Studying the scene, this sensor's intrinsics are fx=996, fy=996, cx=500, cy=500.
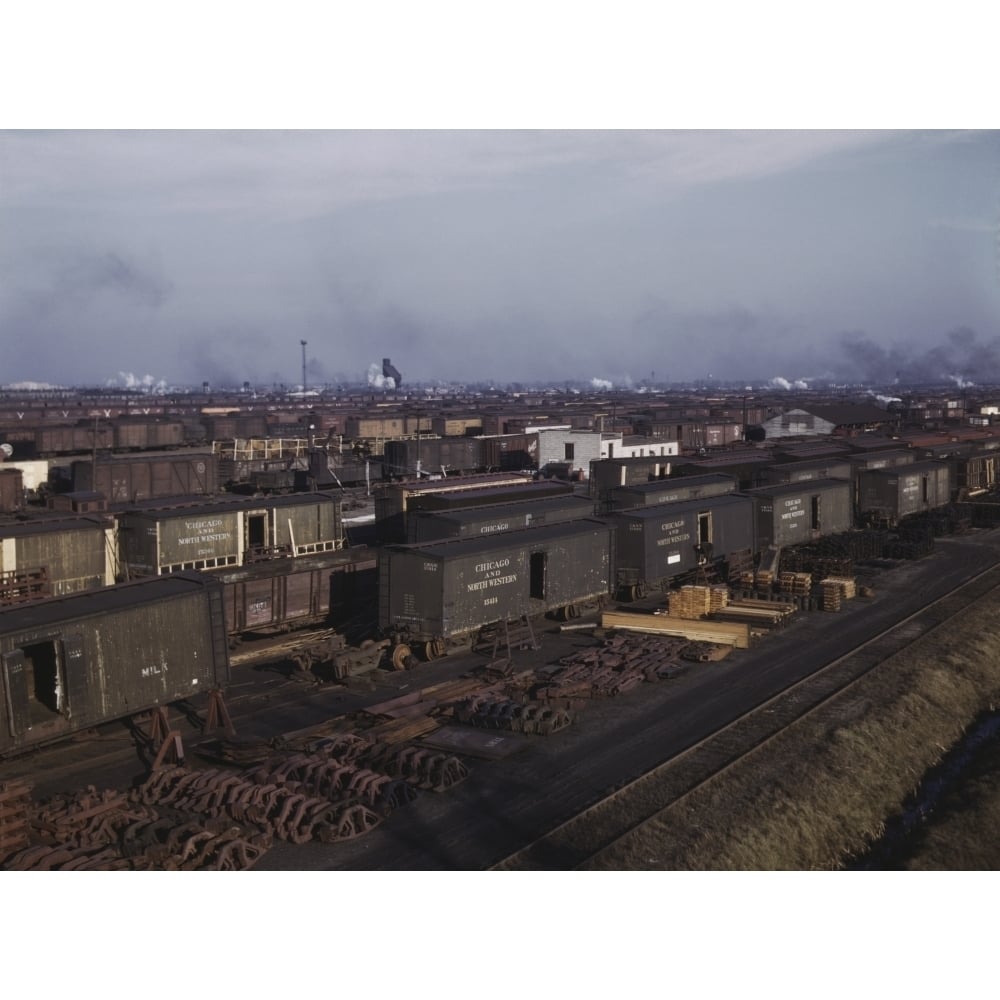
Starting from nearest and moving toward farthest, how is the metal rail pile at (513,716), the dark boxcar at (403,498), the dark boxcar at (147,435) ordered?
the metal rail pile at (513,716), the dark boxcar at (403,498), the dark boxcar at (147,435)

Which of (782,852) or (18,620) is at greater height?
(18,620)

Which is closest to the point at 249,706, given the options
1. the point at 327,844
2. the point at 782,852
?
the point at 327,844

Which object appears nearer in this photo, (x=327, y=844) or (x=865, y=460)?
(x=327, y=844)

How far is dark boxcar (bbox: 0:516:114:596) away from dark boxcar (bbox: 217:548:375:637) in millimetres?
4010

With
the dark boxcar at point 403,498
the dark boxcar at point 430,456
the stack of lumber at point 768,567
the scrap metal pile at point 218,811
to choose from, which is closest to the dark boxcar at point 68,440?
the dark boxcar at point 430,456

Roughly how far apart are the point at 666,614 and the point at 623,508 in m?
8.26

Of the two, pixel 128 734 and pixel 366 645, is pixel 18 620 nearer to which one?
pixel 128 734

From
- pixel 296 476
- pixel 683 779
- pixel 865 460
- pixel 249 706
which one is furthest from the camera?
pixel 296 476

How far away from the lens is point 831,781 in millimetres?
19625

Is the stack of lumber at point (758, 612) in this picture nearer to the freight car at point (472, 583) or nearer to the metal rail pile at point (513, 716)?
the freight car at point (472, 583)

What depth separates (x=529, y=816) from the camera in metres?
17.5

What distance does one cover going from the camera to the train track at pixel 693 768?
16141 millimetres

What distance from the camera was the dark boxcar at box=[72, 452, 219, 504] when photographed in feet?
178

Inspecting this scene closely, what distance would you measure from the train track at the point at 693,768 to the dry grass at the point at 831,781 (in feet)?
0.71
